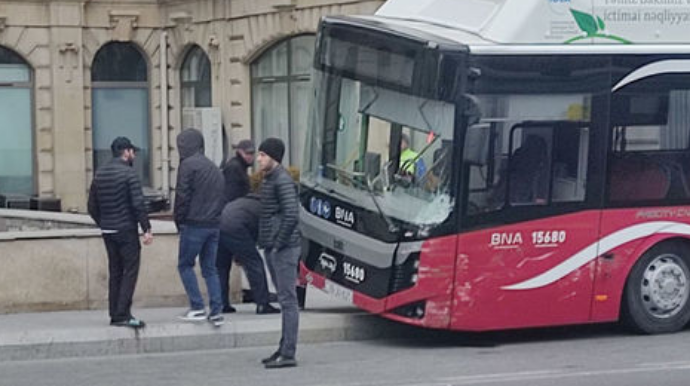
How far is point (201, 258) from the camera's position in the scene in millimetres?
12680

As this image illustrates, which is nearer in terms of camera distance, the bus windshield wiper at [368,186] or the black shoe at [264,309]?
the bus windshield wiper at [368,186]

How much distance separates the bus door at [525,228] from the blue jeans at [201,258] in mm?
2222

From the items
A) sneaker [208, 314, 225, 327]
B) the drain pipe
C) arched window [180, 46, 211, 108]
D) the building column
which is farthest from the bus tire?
the building column

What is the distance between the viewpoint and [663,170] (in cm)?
1288

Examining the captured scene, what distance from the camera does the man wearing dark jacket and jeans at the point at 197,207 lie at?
12.4 metres

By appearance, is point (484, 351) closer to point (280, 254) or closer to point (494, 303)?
point (494, 303)

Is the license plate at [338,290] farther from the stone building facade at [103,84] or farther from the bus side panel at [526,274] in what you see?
the stone building facade at [103,84]

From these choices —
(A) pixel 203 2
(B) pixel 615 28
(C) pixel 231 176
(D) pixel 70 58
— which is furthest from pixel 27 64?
(B) pixel 615 28

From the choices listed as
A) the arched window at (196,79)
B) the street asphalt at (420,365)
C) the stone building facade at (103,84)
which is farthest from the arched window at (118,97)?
the street asphalt at (420,365)

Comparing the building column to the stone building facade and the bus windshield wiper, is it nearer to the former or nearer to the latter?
the stone building facade

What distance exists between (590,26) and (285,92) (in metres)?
13.5

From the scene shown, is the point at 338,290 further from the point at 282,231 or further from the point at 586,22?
the point at 586,22

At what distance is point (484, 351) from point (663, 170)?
240 cm

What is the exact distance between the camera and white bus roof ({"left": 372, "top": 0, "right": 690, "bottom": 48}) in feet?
40.5
